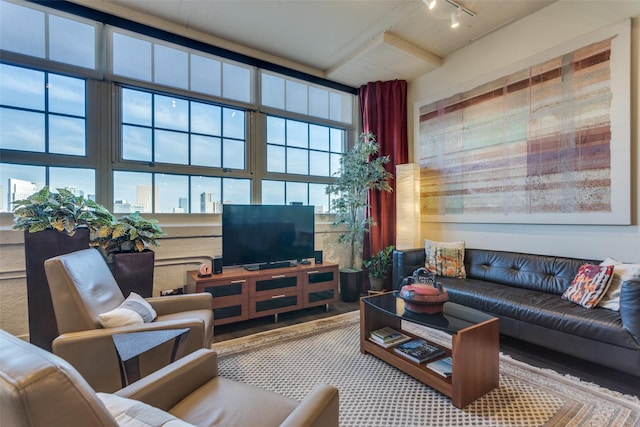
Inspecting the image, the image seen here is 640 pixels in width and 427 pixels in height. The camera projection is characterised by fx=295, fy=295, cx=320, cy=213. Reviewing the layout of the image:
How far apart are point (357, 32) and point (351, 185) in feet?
5.67

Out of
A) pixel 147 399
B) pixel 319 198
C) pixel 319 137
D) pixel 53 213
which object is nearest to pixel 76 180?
pixel 53 213

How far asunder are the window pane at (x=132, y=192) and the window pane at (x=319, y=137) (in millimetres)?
2094

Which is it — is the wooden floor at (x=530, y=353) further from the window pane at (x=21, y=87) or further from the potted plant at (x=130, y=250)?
the window pane at (x=21, y=87)

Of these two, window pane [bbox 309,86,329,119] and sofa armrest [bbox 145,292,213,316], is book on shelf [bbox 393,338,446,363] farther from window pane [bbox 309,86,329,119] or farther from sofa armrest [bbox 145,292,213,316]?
window pane [bbox 309,86,329,119]

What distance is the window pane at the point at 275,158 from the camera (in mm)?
3744

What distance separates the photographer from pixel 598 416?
157cm

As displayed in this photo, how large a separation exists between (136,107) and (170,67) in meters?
0.57

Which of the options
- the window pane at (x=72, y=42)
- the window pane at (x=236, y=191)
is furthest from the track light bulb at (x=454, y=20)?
the window pane at (x=72, y=42)

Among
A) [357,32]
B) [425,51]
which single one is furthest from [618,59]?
[357,32]

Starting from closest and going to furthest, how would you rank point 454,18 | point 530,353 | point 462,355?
point 462,355 < point 530,353 < point 454,18

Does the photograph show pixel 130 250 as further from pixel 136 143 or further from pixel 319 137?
pixel 319 137

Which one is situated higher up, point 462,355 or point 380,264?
point 380,264

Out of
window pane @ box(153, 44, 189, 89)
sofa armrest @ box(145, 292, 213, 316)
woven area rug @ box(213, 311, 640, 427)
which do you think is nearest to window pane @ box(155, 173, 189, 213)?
window pane @ box(153, 44, 189, 89)

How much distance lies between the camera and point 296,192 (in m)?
3.98
